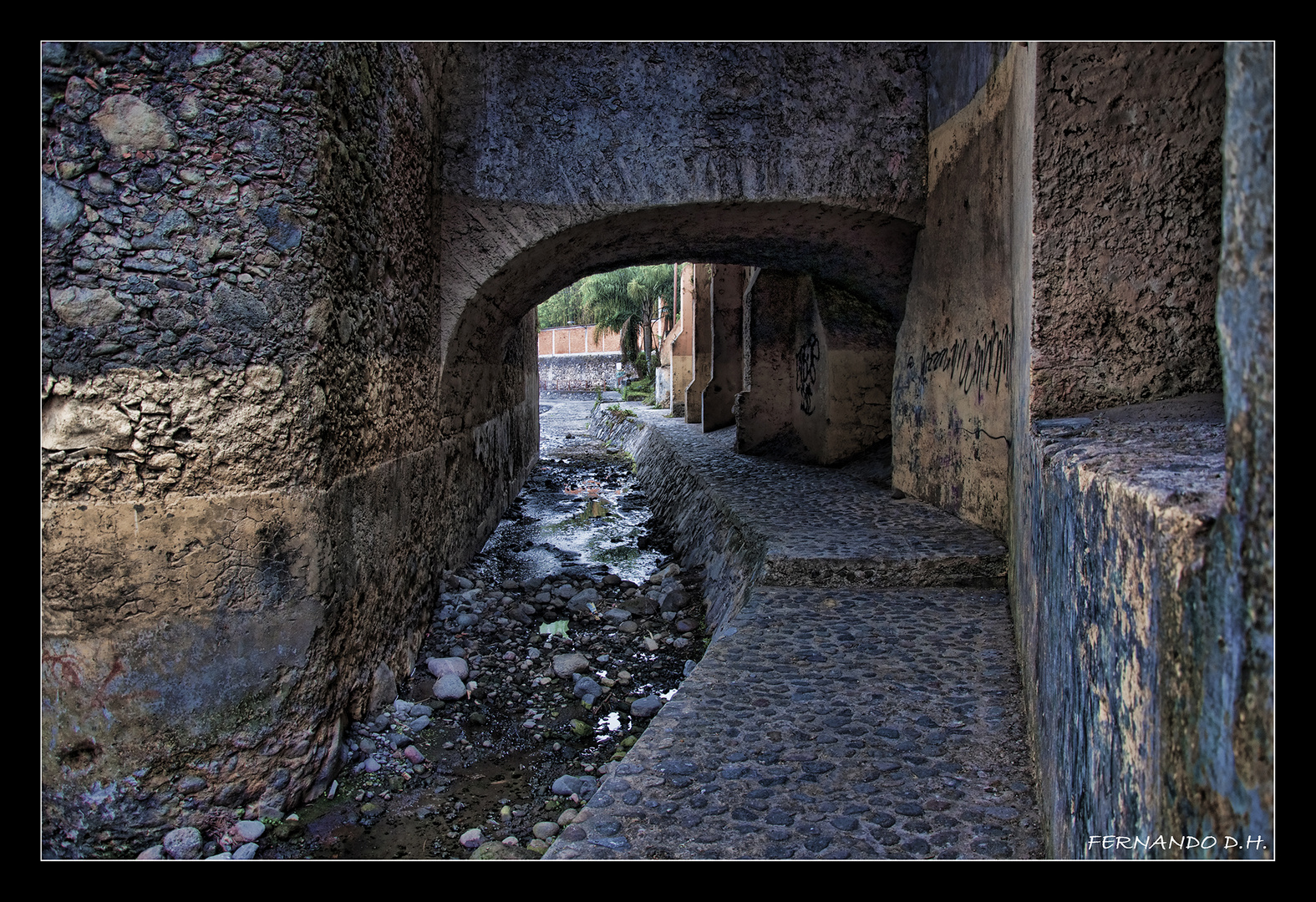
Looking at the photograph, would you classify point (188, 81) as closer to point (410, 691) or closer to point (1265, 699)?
point (410, 691)

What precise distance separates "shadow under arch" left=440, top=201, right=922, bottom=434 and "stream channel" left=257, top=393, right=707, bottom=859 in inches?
51.5

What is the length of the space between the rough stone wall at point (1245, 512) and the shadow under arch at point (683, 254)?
13.4ft

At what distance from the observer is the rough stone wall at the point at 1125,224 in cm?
233

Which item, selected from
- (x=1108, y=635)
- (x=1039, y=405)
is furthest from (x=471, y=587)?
(x=1108, y=635)

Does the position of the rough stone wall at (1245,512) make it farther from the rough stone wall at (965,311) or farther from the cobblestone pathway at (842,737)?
the rough stone wall at (965,311)

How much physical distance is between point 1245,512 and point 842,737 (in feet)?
6.00

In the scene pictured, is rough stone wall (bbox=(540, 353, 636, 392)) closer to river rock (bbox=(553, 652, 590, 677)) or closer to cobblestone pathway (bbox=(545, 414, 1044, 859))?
river rock (bbox=(553, 652, 590, 677))

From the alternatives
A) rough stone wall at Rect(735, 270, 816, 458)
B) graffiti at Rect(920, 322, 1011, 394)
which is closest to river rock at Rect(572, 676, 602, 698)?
graffiti at Rect(920, 322, 1011, 394)

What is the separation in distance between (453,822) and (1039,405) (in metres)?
2.61

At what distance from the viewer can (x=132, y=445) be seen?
2.56 m

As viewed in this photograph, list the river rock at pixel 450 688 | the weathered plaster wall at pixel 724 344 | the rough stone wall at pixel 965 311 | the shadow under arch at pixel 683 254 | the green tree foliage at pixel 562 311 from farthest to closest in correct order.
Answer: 1. the green tree foliage at pixel 562 311
2. the weathered plaster wall at pixel 724 344
3. the shadow under arch at pixel 683 254
4. the rough stone wall at pixel 965 311
5. the river rock at pixel 450 688

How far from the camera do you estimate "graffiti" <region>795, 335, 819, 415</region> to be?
829 cm

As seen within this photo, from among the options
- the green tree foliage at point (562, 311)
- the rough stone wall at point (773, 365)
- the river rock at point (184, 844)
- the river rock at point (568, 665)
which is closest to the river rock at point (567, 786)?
the river rock at point (568, 665)

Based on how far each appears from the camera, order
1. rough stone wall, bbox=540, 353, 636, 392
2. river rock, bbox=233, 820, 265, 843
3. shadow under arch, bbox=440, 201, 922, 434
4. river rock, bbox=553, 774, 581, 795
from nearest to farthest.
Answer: river rock, bbox=233, 820, 265, 843 < river rock, bbox=553, 774, 581, 795 < shadow under arch, bbox=440, 201, 922, 434 < rough stone wall, bbox=540, 353, 636, 392
